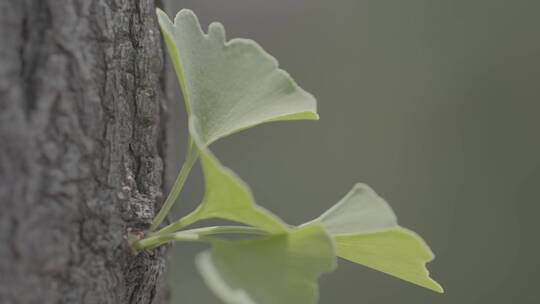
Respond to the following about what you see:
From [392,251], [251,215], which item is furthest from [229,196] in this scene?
[392,251]

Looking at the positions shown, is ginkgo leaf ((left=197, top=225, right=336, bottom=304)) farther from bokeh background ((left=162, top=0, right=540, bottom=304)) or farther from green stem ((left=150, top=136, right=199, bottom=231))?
bokeh background ((left=162, top=0, right=540, bottom=304))

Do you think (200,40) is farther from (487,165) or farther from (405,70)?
(405,70)

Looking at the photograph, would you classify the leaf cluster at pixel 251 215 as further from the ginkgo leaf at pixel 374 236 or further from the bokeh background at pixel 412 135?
the bokeh background at pixel 412 135

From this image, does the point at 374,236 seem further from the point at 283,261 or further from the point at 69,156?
the point at 69,156

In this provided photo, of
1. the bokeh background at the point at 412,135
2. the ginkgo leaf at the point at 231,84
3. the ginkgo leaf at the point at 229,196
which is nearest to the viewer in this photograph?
the ginkgo leaf at the point at 229,196

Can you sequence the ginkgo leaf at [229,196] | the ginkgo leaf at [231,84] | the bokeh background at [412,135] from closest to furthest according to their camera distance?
the ginkgo leaf at [229,196]
the ginkgo leaf at [231,84]
the bokeh background at [412,135]

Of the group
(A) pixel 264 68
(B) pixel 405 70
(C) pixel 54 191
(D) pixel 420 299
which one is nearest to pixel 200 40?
(A) pixel 264 68

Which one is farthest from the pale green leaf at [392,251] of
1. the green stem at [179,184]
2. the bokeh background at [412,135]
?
the bokeh background at [412,135]
